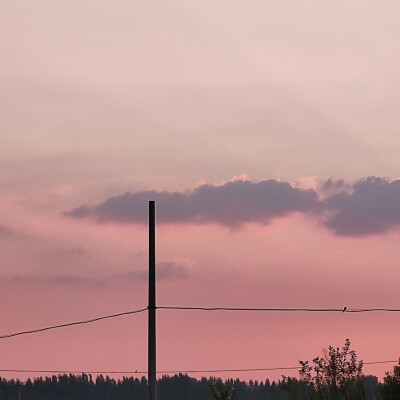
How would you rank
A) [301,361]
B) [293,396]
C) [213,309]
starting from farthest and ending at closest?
1. [301,361]
2. [293,396]
3. [213,309]

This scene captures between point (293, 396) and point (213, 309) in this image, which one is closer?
point (213, 309)

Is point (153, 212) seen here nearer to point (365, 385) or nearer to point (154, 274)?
point (154, 274)

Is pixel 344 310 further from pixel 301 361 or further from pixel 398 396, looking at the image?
pixel 301 361

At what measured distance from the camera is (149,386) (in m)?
45.1

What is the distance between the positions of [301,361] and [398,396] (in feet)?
136

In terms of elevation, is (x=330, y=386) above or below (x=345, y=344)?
below

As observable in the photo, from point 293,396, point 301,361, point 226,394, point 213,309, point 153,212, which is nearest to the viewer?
point 153,212

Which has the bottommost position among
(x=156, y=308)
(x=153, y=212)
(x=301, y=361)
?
(x=156, y=308)

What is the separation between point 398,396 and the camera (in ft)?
195

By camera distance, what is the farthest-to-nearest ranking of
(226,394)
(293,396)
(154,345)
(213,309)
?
(293,396)
(226,394)
(213,309)
(154,345)

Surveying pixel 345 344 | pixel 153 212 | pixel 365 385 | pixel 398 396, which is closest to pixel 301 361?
pixel 345 344

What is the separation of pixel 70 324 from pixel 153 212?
29.8ft

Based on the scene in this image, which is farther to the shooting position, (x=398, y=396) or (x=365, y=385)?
(x=398, y=396)

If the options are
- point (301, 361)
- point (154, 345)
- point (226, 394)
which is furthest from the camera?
point (301, 361)
